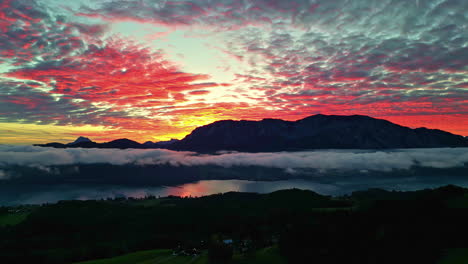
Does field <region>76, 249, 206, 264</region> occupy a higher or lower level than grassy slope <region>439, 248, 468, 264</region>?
lower

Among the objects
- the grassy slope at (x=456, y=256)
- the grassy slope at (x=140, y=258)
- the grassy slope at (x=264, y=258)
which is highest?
the grassy slope at (x=456, y=256)

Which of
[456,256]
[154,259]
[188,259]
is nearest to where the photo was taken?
[456,256]

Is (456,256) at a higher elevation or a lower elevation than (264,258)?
higher

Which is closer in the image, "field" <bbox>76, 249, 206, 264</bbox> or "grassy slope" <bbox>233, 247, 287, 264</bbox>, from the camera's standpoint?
"grassy slope" <bbox>233, 247, 287, 264</bbox>

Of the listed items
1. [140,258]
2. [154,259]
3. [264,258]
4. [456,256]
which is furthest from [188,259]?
[456,256]

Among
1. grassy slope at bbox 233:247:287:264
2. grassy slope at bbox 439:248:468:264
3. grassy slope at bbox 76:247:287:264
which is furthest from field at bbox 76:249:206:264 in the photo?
grassy slope at bbox 439:248:468:264

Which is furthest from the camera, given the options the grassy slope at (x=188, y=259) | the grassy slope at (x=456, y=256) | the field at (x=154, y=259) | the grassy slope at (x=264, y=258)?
the field at (x=154, y=259)

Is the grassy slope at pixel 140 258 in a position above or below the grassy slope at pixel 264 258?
below

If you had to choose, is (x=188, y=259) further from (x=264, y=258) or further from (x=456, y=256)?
(x=456, y=256)

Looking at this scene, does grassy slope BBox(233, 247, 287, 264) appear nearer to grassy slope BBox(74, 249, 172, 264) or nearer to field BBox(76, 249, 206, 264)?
field BBox(76, 249, 206, 264)

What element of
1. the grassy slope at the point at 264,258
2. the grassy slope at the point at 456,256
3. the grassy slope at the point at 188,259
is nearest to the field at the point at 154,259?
the grassy slope at the point at 188,259

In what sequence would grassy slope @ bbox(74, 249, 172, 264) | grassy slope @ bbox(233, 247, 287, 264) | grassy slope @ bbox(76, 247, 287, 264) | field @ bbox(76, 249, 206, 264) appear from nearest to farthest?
grassy slope @ bbox(233, 247, 287, 264) → grassy slope @ bbox(76, 247, 287, 264) → field @ bbox(76, 249, 206, 264) → grassy slope @ bbox(74, 249, 172, 264)

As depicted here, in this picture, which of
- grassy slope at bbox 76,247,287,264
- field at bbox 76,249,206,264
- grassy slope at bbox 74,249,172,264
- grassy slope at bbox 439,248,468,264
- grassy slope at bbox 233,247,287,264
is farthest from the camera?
grassy slope at bbox 74,249,172,264

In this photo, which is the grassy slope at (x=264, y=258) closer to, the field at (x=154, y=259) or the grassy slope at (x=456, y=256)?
the field at (x=154, y=259)
